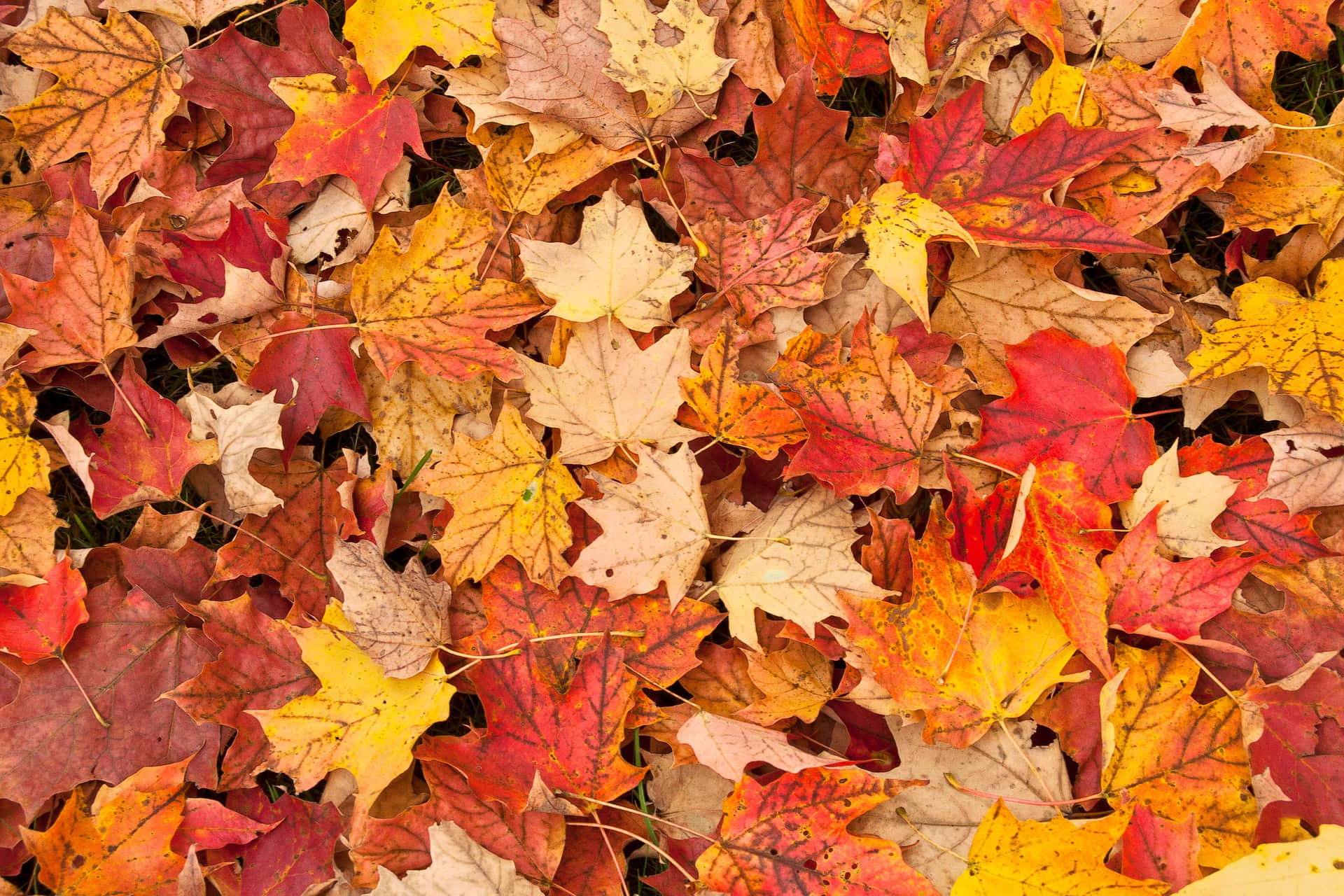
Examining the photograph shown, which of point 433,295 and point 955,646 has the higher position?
point 433,295

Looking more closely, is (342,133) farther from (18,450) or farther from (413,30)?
(18,450)

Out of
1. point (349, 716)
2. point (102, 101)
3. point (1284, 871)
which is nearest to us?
point (1284, 871)

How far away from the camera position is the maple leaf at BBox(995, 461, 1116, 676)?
4.46 feet

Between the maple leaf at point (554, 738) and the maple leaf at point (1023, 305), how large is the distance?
0.84m

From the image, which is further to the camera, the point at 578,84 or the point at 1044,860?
the point at 578,84

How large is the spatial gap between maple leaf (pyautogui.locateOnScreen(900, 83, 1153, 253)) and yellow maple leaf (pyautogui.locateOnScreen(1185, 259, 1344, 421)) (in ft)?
0.87

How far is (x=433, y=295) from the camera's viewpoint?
1.57 m

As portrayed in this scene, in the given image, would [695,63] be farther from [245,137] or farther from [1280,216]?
[1280,216]

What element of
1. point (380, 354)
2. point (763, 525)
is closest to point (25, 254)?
point (380, 354)

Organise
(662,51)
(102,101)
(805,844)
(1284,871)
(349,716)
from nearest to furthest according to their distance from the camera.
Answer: (1284,871)
(805,844)
(349,716)
(662,51)
(102,101)

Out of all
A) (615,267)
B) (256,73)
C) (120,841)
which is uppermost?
(256,73)

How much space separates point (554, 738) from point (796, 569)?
477 mm

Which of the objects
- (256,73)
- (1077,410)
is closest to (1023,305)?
(1077,410)

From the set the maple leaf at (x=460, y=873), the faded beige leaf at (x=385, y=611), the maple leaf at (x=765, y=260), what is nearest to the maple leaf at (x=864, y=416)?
the maple leaf at (x=765, y=260)
